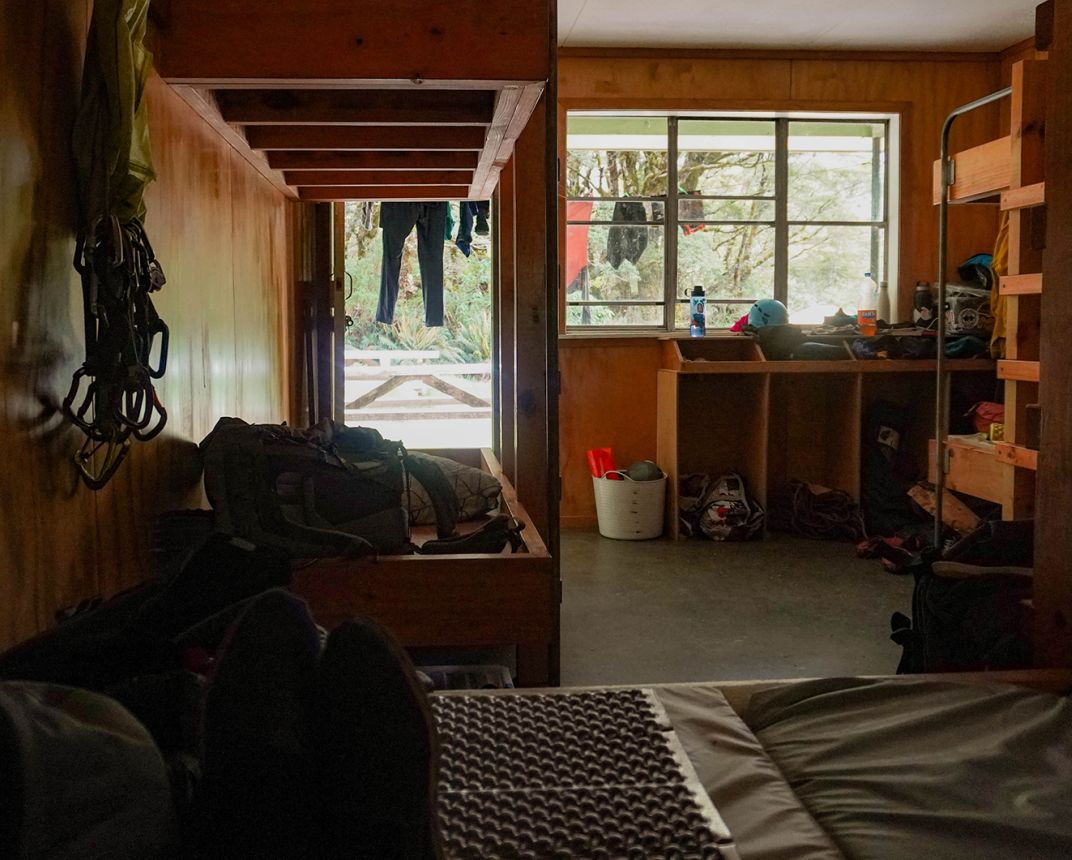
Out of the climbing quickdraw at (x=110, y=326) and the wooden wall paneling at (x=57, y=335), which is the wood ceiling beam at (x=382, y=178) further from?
the climbing quickdraw at (x=110, y=326)

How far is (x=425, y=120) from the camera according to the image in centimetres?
249

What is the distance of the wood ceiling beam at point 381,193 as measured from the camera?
3922 millimetres

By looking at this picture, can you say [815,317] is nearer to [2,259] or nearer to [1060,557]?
[1060,557]

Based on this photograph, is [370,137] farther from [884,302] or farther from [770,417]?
[884,302]

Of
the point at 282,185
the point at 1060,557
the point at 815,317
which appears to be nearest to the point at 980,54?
the point at 815,317

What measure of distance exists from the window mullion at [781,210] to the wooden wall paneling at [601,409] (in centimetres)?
86

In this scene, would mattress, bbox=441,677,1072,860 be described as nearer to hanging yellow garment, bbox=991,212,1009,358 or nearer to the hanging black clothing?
hanging yellow garment, bbox=991,212,1009,358

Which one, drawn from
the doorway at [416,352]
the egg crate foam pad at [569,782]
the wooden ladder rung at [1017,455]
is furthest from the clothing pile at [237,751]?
the doorway at [416,352]

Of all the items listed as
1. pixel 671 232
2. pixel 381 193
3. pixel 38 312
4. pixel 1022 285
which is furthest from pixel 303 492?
pixel 671 232

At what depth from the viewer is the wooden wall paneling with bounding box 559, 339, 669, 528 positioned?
18.4ft

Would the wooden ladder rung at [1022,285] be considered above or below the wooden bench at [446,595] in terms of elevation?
above

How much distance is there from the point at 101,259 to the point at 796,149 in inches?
194

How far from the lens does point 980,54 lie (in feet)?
18.8

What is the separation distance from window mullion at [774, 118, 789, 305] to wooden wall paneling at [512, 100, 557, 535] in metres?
3.14
